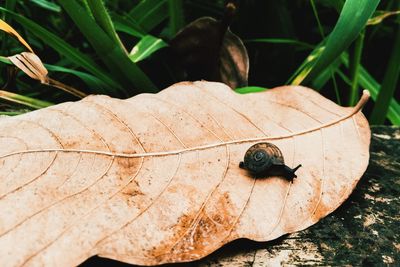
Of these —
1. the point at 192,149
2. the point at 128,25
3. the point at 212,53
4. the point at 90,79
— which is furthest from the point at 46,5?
the point at 192,149

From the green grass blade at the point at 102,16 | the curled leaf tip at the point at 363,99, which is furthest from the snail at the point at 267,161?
the green grass blade at the point at 102,16

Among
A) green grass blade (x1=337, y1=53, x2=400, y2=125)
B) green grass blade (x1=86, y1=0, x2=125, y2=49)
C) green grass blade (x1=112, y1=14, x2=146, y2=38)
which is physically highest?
green grass blade (x1=86, y1=0, x2=125, y2=49)

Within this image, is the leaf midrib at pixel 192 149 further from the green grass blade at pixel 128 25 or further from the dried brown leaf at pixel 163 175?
the green grass blade at pixel 128 25

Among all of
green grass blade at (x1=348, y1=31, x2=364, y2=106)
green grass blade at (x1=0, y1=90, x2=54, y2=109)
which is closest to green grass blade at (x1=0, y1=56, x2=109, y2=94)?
green grass blade at (x1=0, y1=90, x2=54, y2=109)

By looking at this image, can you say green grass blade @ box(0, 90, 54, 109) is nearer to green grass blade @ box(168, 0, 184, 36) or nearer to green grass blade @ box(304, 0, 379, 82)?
green grass blade @ box(168, 0, 184, 36)

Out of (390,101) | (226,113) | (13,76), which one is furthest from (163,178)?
(390,101)

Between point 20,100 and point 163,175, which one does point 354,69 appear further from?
point 20,100

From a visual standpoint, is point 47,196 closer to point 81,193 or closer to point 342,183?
point 81,193
